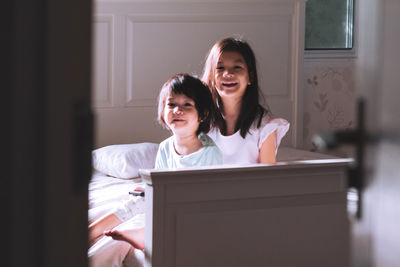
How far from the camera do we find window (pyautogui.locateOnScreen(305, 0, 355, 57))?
11.8 ft

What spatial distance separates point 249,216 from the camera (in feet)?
5.73

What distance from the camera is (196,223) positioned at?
169cm

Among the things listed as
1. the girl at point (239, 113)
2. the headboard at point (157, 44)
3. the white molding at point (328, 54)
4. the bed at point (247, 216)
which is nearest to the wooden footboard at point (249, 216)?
the bed at point (247, 216)

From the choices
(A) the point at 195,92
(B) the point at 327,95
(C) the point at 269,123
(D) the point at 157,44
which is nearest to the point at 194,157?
(A) the point at 195,92

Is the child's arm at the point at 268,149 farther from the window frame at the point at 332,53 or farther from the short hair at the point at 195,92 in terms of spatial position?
the window frame at the point at 332,53

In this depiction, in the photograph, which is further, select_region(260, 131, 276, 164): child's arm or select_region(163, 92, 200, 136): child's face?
select_region(260, 131, 276, 164): child's arm

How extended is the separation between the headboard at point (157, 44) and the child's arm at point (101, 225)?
1.30 meters

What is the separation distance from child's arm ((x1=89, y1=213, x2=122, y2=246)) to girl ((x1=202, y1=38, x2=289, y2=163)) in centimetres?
54

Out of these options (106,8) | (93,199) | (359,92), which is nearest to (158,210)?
(93,199)

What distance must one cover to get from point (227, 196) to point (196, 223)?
12 cm

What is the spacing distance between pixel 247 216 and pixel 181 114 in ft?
1.97

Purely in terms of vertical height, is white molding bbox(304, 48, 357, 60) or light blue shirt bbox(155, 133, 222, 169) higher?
white molding bbox(304, 48, 357, 60)

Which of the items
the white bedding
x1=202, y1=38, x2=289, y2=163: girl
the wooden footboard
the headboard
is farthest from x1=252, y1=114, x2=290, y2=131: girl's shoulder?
the headboard

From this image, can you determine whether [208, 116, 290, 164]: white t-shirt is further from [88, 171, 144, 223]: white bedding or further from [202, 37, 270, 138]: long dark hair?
[88, 171, 144, 223]: white bedding
